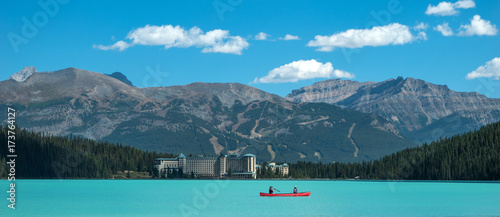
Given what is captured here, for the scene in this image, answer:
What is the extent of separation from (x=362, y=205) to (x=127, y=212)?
2003 inches

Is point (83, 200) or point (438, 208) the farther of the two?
point (83, 200)

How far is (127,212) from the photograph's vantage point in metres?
119

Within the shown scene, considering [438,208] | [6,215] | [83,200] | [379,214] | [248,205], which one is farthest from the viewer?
[83,200]

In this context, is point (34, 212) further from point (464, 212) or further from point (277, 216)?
point (464, 212)

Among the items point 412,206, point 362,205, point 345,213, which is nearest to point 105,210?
point 345,213

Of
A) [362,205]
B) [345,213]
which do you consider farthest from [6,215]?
[362,205]

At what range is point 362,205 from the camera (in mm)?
138875

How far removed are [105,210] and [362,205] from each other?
54222 millimetres

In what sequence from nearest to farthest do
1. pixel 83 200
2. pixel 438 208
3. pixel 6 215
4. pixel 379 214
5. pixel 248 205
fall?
pixel 6 215, pixel 379 214, pixel 438 208, pixel 248 205, pixel 83 200

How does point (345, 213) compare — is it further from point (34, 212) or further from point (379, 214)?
point (34, 212)

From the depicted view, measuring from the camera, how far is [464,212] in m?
→ 118

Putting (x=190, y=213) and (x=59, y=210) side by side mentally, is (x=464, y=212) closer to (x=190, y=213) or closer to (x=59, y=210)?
(x=190, y=213)

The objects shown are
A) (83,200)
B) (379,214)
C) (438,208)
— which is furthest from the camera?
(83,200)

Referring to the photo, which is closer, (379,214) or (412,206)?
(379,214)
